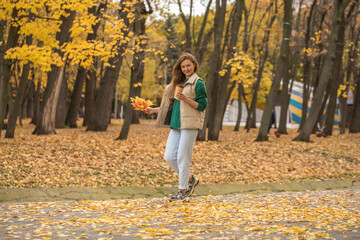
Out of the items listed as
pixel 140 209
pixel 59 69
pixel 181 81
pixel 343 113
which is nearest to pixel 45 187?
pixel 140 209

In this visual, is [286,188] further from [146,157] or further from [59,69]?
[59,69]

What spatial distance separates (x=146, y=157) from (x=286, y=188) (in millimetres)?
3747

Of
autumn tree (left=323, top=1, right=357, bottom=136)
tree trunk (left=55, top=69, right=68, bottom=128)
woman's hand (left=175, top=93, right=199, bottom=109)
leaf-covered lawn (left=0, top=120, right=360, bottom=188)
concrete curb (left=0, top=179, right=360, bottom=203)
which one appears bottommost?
concrete curb (left=0, top=179, right=360, bottom=203)

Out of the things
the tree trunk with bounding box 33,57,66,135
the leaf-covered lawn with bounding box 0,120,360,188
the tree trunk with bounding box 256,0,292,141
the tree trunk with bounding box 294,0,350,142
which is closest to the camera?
the leaf-covered lawn with bounding box 0,120,360,188

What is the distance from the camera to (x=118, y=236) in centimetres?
471

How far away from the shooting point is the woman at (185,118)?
6.69 m

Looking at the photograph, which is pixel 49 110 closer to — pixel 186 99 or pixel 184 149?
pixel 184 149

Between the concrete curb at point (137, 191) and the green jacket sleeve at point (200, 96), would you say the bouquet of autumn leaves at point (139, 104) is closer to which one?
the green jacket sleeve at point (200, 96)

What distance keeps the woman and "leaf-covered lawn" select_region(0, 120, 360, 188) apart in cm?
265

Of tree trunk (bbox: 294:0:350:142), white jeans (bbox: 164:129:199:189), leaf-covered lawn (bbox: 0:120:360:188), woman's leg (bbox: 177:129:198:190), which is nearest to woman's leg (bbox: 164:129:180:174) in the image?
white jeans (bbox: 164:129:199:189)

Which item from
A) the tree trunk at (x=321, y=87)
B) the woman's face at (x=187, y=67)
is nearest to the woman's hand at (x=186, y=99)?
the woman's face at (x=187, y=67)

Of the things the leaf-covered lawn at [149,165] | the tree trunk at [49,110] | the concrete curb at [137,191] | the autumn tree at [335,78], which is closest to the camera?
the concrete curb at [137,191]

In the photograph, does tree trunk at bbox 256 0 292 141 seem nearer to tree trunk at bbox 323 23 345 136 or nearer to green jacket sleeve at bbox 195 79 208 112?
tree trunk at bbox 323 23 345 136

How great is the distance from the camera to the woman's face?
686 centimetres
